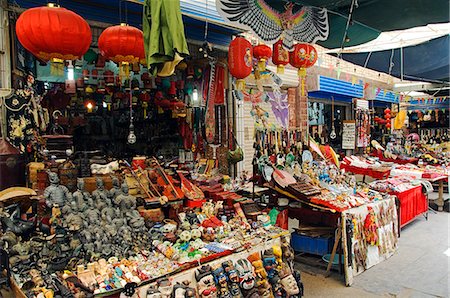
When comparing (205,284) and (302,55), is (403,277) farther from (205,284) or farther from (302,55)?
(302,55)

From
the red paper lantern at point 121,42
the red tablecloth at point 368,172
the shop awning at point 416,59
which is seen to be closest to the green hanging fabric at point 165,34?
the red paper lantern at point 121,42

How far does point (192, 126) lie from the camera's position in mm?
6797

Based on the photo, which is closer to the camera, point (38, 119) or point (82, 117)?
point (38, 119)

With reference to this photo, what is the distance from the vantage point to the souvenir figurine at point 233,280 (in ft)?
9.95

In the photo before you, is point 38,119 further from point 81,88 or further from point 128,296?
point 128,296

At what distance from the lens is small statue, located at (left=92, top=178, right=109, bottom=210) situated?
353 centimetres

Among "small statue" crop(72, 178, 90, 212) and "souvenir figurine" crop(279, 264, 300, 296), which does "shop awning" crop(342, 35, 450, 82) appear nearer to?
"souvenir figurine" crop(279, 264, 300, 296)

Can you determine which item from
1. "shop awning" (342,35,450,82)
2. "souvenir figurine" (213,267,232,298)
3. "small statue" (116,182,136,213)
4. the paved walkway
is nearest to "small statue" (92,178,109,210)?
"small statue" (116,182,136,213)

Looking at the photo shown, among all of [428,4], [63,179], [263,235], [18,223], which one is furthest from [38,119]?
[428,4]

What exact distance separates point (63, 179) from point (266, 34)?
9.65 feet

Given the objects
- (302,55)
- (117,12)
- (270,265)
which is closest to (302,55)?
(302,55)

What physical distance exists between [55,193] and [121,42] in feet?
5.65

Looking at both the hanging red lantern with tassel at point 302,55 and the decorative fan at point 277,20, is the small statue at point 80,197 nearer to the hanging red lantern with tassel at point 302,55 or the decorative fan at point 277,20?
the decorative fan at point 277,20

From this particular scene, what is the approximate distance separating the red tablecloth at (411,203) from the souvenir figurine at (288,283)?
11.1 ft
